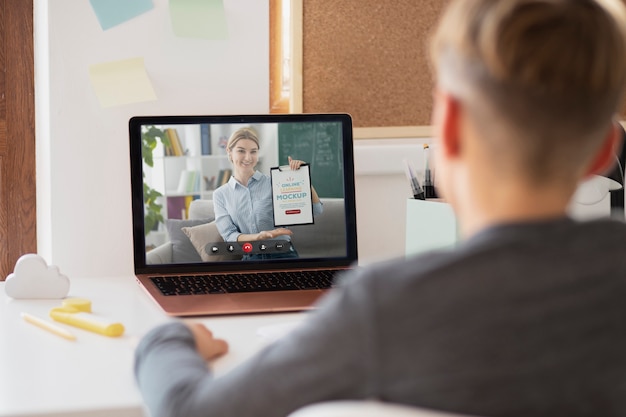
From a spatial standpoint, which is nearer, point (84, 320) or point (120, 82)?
point (84, 320)

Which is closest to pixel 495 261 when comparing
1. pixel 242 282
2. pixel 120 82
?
pixel 242 282

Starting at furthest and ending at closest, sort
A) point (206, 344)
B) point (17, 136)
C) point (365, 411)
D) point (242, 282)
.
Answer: point (17, 136)
point (242, 282)
point (206, 344)
point (365, 411)

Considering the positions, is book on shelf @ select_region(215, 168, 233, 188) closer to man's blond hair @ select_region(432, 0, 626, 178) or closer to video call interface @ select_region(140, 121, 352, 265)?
video call interface @ select_region(140, 121, 352, 265)

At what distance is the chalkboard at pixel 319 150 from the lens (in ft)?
4.24

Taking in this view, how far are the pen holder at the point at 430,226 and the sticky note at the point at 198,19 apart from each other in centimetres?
45

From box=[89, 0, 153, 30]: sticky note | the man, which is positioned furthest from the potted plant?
the man

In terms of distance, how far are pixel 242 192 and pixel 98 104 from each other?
30 cm

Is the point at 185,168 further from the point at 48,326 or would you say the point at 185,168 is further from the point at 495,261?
the point at 495,261

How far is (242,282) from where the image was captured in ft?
3.87

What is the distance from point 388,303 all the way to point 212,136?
0.81 metres

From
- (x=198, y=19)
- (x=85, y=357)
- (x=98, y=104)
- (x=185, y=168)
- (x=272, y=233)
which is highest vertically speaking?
(x=198, y=19)

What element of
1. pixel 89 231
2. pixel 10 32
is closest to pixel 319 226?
pixel 89 231

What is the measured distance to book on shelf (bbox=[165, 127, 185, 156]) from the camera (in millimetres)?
1255

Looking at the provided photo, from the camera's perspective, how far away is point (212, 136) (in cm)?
127
